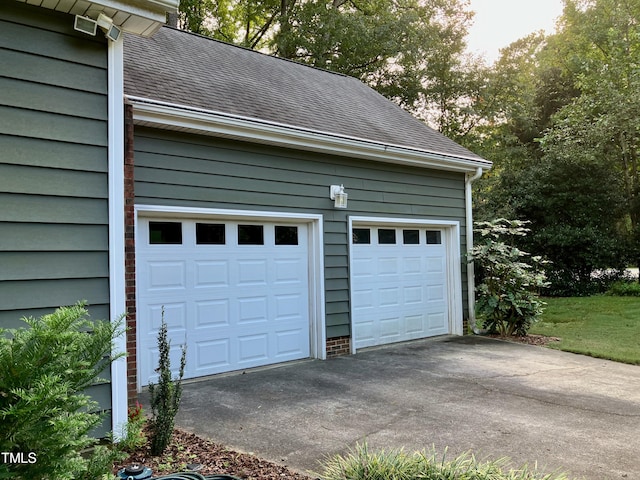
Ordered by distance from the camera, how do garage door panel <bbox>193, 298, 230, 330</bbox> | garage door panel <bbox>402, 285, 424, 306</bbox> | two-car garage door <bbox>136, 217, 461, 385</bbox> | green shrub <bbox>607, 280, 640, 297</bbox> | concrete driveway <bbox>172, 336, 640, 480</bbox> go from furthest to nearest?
green shrub <bbox>607, 280, 640, 297</bbox> → garage door panel <bbox>402, 285, 424, 306</bbox> → garage door panel <bbox>193, 298, 230, 330</bbox> → two-car garage door <bbox>136, 217, 461, 385</bbox> → concrete driveway <bbox>172, 336, 640, 480</bbox>

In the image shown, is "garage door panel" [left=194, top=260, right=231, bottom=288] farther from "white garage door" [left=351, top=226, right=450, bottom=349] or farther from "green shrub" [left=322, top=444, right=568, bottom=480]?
"green shrub" [left=322, top=444, right=568, bottom=480]

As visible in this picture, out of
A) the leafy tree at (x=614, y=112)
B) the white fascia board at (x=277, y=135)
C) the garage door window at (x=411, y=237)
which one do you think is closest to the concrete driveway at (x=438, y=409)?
the garage door window at (x=411, y=237)

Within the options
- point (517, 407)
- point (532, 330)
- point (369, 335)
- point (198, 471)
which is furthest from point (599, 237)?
point (198, 471)

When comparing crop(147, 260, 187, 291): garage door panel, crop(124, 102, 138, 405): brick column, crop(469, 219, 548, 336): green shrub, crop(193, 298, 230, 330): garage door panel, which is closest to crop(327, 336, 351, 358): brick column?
crop(193, 298, 230, 330): garage door panel

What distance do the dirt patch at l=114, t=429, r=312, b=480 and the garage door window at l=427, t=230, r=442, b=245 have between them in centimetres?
570

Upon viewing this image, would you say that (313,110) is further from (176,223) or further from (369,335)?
(369,335)

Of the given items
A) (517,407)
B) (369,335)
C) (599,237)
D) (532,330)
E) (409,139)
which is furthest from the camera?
(599,237)

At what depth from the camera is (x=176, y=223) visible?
5484mm

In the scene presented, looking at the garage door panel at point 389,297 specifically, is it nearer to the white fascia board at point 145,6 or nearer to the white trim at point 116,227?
the white trim at point 116,227

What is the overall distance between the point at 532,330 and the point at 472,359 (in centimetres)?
301

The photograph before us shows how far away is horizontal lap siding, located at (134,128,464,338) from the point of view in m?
5.22

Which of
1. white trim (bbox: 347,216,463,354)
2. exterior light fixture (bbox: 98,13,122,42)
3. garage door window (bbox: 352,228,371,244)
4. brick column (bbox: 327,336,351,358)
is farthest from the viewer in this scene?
white trim (bbox: 347,216,463,354)

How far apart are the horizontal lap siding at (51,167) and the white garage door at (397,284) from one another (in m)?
4.29

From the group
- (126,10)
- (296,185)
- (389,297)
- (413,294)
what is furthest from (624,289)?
(126,10)
